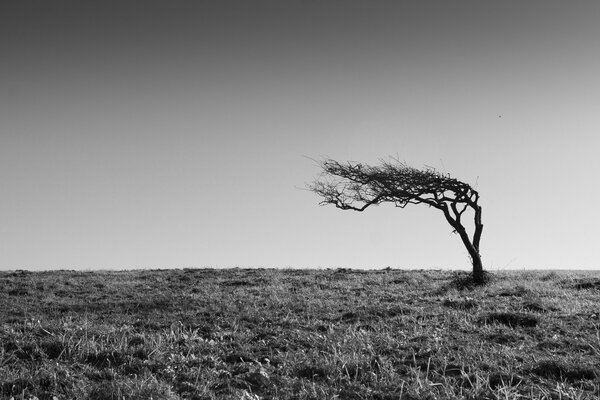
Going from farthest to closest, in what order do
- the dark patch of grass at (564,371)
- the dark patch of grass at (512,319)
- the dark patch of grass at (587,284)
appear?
1. the dark patch of grass at (587,284)
2. the dark patch of grass at (512,319)
3. the dark patch of grass at (564,371)

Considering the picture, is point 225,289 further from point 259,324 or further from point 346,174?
point 346,174

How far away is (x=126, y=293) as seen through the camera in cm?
1911

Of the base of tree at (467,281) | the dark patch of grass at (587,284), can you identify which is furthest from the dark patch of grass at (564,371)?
the dark patch of grass at (587,284)

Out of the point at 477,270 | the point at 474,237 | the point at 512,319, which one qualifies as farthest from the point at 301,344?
the point at 474,237

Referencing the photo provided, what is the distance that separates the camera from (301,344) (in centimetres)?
1037

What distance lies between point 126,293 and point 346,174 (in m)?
13.2

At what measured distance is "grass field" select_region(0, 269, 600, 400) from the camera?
24.4ft

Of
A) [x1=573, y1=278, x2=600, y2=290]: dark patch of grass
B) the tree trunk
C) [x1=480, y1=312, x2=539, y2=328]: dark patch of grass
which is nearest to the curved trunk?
the tree trunk

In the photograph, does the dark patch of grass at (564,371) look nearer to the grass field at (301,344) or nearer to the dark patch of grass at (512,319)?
the grass field at (301,344)

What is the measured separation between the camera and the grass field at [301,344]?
24.4ft

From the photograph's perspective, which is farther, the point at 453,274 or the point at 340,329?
the point at 453,274

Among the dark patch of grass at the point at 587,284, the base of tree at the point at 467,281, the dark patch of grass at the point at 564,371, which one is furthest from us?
the base of tree at the point at 467,281

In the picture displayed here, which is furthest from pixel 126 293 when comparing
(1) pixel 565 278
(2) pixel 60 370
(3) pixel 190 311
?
(1) pixel 565 278

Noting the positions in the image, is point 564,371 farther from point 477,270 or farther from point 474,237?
point 474,237
